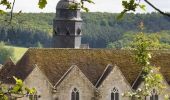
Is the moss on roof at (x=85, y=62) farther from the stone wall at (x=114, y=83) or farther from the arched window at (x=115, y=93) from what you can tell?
the arched window at (x=115, y=93)

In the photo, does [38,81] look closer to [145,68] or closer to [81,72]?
[81,72]

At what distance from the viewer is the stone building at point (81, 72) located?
4906 cm

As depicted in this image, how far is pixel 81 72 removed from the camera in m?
49.0

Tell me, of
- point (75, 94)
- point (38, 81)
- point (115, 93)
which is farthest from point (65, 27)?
point (38, 81)

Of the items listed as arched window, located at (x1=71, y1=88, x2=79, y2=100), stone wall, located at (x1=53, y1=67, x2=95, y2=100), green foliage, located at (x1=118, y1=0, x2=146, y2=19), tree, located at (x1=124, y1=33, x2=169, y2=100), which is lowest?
arched window, located at (x1=71, y1=88, x2=79, y2=100)

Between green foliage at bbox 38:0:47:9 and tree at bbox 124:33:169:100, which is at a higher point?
green foliage at bbox 38:0:47:9

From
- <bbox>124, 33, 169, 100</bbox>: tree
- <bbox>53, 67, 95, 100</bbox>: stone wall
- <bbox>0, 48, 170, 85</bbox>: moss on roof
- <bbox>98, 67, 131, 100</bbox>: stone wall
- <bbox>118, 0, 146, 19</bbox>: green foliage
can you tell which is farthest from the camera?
<bbox>0, 48, 170, 85</bbox>: moss on roof

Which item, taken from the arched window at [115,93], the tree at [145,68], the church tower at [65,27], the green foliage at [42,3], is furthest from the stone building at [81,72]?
the green foliage at [42,3]

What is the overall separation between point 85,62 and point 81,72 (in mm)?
2812

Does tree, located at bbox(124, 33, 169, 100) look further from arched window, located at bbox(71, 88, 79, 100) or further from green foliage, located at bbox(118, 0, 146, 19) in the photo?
arched window, located at bbox(71, 88, 79, 100)

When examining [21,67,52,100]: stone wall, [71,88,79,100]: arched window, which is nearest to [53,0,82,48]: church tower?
[71,88,79,100]: arched window

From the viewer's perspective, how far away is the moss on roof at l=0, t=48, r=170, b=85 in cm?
5075

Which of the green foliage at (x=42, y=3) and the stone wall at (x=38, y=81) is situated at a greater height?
the green foliage at (x=42, y=3)

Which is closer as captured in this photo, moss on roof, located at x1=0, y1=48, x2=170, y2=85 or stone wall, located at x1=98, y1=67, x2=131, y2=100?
stone wall, located at x1=98, y1=67, x2=131, y2=100
